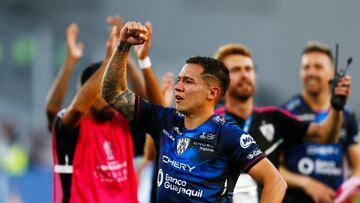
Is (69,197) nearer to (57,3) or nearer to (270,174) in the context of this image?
(270,174)

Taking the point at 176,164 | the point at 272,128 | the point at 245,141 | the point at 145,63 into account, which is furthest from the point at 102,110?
the point at 245,141

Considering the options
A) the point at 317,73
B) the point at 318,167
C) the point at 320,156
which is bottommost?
the point at 318,167

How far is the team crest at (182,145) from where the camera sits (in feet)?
18.1

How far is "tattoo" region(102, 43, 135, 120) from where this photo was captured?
5.77 m

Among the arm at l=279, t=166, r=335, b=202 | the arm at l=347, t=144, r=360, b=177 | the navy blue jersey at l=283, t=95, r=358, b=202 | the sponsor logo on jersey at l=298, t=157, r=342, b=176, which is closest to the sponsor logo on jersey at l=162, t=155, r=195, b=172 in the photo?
the arm at l=279, t=166, r=335, b=202

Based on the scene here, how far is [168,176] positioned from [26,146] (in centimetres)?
1434

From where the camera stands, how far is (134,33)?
562cm

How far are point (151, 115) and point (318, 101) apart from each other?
349 centimetres

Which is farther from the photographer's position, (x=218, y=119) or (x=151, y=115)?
(x=151, y=115)

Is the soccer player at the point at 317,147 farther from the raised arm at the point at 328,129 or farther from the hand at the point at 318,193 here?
the raised arm at the point at 328,129

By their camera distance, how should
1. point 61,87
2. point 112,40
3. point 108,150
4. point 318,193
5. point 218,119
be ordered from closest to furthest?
point 218,119, point 108,150, point 112,40, point 61,87, point 318,193

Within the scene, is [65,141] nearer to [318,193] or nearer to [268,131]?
[268,131]

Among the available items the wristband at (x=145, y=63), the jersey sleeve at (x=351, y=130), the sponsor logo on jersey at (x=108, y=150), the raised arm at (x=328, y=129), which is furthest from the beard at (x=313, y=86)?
the sponsor logo on jersey at (x=108, y=150)

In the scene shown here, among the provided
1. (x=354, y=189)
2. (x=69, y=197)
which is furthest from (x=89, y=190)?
(x=354, y=189)
